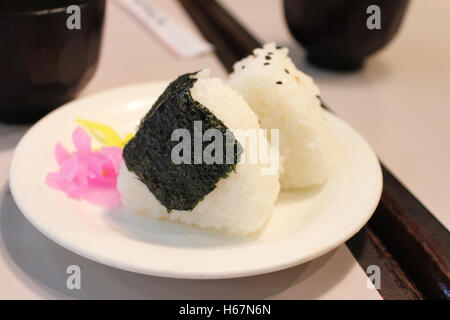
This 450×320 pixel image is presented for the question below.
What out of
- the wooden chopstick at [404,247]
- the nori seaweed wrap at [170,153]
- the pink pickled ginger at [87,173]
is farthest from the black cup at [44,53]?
the wooden chopstick at [404,247]

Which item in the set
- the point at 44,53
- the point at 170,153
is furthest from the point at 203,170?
the point at 44,53

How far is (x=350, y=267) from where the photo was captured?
40.3 inches

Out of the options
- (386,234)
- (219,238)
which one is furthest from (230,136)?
(386,234)

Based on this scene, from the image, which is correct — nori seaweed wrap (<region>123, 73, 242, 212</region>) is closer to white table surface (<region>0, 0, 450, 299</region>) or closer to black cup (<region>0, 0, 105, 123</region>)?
white table surface (<region>0, 0, 450, 299</region>)

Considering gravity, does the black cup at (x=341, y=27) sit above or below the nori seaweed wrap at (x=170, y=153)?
below

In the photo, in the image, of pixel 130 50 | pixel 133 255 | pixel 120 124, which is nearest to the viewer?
pixel 133 255

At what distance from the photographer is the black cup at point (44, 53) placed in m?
1.33

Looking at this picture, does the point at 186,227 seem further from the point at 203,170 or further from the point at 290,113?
the point at 290,113

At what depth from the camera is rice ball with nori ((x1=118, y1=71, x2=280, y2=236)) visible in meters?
0.96

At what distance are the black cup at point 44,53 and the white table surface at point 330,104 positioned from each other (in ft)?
0.36

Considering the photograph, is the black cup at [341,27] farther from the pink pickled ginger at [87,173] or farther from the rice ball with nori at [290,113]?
the pink pickled ginger at [87,173]

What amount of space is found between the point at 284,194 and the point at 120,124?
0.50 m
